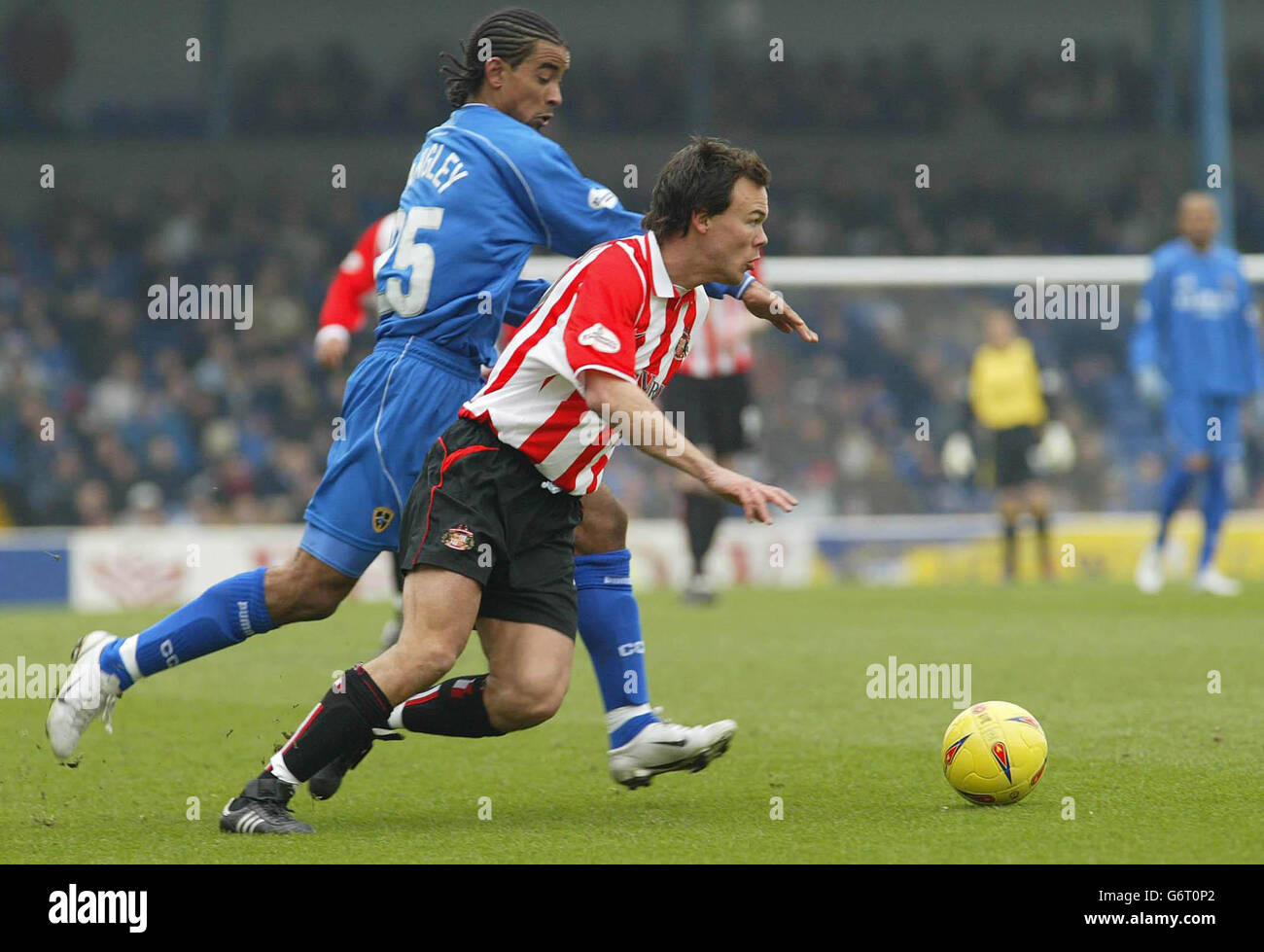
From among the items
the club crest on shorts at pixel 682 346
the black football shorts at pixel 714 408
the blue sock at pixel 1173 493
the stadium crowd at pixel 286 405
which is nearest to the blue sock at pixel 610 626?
the club crest on shorts at pixel 682 346

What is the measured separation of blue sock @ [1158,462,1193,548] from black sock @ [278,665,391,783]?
26.2 feet

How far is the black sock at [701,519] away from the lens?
10.5m

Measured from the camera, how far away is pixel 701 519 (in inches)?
417

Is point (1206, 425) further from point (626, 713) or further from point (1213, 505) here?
point (626, 713)

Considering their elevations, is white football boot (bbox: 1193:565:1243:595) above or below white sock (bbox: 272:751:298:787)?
above

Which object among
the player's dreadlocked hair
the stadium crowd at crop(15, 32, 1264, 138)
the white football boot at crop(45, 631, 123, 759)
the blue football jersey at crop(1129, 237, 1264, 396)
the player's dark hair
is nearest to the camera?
the player's dark hair

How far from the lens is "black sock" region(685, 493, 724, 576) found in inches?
415

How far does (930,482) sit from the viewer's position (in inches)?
585

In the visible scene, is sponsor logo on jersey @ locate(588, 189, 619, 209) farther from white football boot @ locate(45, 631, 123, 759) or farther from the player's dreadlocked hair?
white football boot @ locate(45, 631, 123, 759)

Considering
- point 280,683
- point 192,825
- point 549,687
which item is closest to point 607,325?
point 549,687

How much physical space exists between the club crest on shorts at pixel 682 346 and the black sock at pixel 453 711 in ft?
3.04

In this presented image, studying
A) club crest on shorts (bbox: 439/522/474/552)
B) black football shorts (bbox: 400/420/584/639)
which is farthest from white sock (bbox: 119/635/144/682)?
club crest on shorts (bbox: 439/522/474/552)

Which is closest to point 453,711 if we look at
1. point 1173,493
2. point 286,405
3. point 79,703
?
point 79,703

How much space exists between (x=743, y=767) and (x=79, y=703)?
72.3 inches
